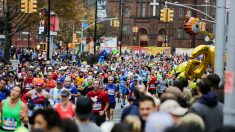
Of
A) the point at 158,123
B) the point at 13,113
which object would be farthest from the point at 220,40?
the point at 158,123

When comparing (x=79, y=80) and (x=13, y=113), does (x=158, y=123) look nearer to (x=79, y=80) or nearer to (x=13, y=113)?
(x=13, y=113)

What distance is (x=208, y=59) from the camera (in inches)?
866

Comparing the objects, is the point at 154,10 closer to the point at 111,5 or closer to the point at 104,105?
the point at 111,5

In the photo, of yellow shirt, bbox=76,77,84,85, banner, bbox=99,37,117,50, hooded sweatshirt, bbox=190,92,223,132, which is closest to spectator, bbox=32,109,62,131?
hooded sweatshirt, bbox=190,92,223,132

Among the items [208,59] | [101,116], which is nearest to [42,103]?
[101,116]

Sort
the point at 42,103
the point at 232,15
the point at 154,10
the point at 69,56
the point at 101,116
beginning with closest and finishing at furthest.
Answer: the point at 232,15 → the point at 42,103 → the point at 101,116 → the point at 69,56 → the point at 154,10

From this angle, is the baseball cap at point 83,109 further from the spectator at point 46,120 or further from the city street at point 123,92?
the spectator at point 46,120

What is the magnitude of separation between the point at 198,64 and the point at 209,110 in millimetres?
13273

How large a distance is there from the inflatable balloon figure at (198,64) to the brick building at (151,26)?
77369mm

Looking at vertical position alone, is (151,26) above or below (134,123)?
above

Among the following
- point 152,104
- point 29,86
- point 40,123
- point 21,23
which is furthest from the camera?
point 21,23

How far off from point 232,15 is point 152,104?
5.59ft

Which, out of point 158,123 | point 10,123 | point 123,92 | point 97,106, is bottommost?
point 123,92

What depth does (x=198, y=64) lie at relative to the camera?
2298 centimetres
